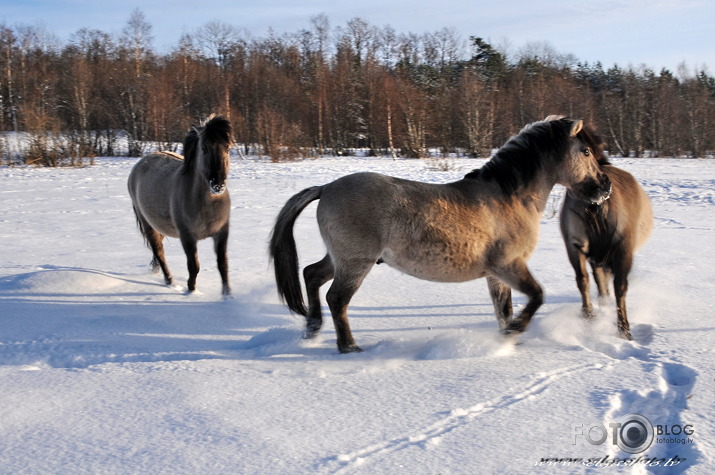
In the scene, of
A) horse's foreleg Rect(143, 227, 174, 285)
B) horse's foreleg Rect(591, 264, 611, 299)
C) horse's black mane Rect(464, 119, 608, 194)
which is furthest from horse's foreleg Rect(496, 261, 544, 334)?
horse's foreleg Rect(143, 227, 174, 285)

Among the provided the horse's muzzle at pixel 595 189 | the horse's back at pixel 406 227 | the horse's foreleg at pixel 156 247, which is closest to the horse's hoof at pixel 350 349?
the horse's back at pixel 406 227

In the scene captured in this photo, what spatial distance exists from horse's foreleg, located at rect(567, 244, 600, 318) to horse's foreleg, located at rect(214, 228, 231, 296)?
3.49 m

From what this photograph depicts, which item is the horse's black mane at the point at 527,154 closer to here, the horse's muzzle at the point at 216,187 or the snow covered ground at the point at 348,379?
→ the snow covered ground at the point at 348,379

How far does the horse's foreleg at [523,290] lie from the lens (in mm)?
4172

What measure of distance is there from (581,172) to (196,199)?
3953mm

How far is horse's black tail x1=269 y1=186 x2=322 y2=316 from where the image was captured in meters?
4.34

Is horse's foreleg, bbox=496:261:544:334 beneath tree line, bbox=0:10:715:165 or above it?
beneath

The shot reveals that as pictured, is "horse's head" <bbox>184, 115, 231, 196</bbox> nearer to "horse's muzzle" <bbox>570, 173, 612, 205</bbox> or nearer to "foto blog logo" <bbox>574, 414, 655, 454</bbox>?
"horse's muzzle" <bbox>570, 173, 612, 205</bbox>

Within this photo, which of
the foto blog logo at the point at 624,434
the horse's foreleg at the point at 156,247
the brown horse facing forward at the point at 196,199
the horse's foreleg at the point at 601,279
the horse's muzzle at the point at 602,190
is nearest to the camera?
the foto blog logo at the point at 624,434

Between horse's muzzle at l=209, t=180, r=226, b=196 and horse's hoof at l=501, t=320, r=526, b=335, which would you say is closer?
horse's hoof at l=501, t=320, r=526, b=335

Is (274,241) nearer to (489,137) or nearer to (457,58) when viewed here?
(489,137)

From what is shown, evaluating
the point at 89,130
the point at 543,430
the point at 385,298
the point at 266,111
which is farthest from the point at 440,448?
the point at 89,130

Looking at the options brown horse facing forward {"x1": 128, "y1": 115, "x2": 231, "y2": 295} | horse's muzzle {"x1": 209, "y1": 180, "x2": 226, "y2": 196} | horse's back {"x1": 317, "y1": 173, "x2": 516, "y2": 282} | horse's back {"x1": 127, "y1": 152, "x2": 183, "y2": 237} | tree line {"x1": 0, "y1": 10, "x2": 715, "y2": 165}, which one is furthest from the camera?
tree line {"x1": 0, "y1": 10, "x2": 715, "y2": 165}

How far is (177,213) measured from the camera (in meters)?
6.26
